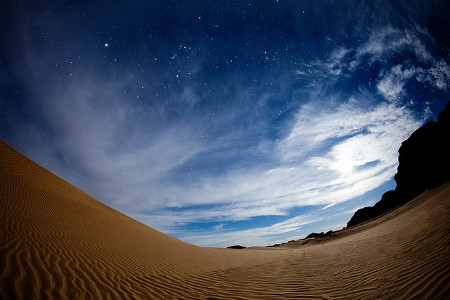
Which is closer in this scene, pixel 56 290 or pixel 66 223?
pixel 56 290

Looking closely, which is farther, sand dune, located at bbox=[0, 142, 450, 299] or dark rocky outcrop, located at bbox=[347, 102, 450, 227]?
dark rocky outcrop, located at bbox=[347, 102, 450, 227]

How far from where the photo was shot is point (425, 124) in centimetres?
3073

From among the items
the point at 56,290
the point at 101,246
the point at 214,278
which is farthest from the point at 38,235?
the point at 214,278

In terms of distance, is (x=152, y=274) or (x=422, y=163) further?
(x=422, y=163)

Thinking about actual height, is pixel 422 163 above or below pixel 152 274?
above

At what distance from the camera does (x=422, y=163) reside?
92.9 feet

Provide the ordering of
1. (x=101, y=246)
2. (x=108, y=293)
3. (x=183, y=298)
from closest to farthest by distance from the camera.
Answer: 1. (x=108, y=293)
2. (x=183, y=298)
3. (x=101, y=246)

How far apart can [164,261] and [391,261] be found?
8789 millimetres

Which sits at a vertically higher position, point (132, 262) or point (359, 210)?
point (132, 262)

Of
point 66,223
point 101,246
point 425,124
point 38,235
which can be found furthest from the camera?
point 425,124

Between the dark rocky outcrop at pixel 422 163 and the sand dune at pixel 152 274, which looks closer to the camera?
the sand dune at pixel 152 274

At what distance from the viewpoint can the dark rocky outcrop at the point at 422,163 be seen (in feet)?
83.4

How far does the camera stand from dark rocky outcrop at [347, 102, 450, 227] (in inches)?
1000

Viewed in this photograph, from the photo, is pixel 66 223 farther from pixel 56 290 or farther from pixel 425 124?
pixel 425 124
